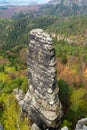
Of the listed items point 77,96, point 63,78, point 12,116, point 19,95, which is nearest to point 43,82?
point 77,96

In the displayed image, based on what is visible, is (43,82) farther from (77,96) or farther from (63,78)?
(63,78)

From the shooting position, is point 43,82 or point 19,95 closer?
point 43,82

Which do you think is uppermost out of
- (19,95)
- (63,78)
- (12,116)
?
(19,95)

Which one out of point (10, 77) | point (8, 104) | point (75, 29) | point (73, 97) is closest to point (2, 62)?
point (10, 77)

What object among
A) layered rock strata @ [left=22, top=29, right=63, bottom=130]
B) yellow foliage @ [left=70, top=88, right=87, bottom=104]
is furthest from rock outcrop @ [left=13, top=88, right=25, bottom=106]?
yellow foliage @ [left=70, top=88, right=87, bottom=104]

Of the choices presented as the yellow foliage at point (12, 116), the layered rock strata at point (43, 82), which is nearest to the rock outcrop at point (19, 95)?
the yellow foliage at point (12, 116)

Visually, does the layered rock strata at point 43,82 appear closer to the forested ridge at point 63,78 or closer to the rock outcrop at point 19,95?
the forested ridge at point 63,78

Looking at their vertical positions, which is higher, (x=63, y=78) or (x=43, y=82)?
(x=43, y=82)

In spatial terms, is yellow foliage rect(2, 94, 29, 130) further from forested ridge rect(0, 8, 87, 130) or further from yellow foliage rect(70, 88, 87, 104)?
yellow foliage rect(70, 88, 87, 104)
